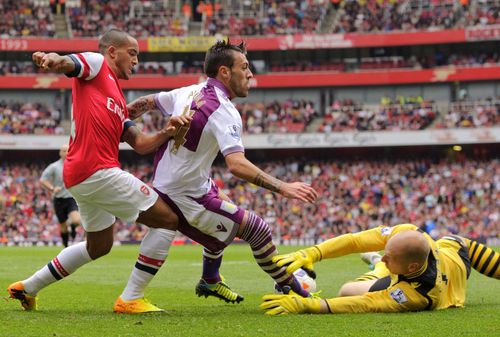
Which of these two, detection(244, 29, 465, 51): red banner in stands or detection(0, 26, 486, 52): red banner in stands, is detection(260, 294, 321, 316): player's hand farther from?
detection(0, 26, 486, 52): red banner in stands

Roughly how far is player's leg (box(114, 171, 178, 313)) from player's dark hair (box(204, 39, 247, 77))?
4.29 ft

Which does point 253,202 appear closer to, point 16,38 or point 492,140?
point 492,140

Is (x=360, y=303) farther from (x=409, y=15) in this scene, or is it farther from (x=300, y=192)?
(x=409, y=15)

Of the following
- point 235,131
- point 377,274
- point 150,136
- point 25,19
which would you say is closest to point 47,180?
point 150,136

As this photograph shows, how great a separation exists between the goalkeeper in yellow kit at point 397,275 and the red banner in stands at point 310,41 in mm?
39095

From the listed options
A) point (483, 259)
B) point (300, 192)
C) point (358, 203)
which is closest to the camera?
point (300, 192)

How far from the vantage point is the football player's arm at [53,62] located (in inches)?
244

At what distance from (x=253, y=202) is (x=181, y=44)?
12.7 m

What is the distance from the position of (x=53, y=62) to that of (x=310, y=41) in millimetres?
40643

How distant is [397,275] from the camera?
21.9 feet

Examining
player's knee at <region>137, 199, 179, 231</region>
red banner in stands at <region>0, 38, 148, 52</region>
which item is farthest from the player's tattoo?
red banner in stands at <region>0, 38, 148, 52</region>

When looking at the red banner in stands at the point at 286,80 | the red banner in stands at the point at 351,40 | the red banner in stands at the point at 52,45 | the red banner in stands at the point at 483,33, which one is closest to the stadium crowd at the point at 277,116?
the red banner in stands at the point at 286,80

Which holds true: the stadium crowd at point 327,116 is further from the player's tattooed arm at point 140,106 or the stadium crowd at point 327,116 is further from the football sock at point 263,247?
the football sock at point 263,247

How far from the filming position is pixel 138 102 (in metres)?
7.74
